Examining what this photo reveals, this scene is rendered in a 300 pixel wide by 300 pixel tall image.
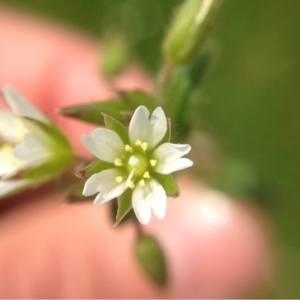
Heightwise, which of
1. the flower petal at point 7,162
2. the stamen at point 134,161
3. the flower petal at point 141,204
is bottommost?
the flower petal at point 141,204

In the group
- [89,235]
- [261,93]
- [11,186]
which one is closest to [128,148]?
[11,186]

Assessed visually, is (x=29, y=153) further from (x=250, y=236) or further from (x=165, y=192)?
(x=250, y=236)

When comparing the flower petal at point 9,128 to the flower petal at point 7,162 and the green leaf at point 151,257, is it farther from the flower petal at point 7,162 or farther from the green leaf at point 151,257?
the green leaf at point 151,257

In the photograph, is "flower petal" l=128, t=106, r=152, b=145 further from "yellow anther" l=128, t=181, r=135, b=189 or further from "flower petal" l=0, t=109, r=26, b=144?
"flower petal" l=0, t=109, r=26, b=144

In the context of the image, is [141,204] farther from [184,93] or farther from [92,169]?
[184,93]

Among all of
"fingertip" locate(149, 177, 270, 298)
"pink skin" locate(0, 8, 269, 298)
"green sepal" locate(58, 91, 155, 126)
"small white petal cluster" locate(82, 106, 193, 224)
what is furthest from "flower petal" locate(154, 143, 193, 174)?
"fingertip" locate(149, 177, 270, 298)

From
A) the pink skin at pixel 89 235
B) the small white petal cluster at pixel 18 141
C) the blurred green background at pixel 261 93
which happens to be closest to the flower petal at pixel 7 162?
the small white petal cluster at pixel 18 141
